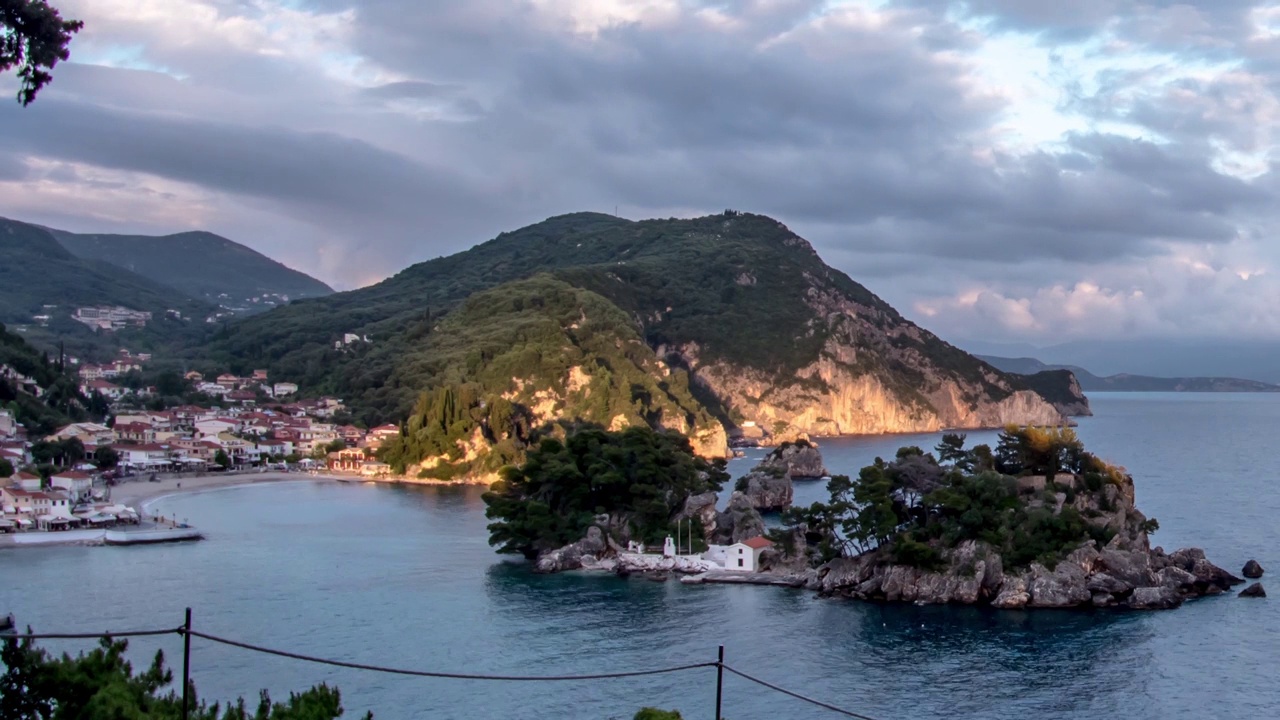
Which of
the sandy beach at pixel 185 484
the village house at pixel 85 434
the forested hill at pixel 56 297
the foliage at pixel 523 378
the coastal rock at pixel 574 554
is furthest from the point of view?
the forested hill at pixel 56 297

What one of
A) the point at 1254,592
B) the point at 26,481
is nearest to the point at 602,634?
the point at 1254,592

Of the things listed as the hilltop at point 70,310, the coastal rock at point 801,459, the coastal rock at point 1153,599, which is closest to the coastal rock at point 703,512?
the coastal rock at point 1153,599

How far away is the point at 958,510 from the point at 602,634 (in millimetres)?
12282

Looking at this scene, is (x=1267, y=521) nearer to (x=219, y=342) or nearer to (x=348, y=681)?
(x=348, y=681)

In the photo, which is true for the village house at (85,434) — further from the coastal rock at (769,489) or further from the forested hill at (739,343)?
the coastal rock at (769,489)

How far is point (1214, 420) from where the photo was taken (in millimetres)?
155125

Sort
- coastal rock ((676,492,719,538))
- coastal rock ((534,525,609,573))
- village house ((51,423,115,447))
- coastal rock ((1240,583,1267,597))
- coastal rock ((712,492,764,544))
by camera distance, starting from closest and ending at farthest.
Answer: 1. coastal rock ((1240,583,1267,597))
2. coastal rock ((534,525,609,573))
3. coastal rock ((712,492,764,544))
4. coastal rock ((676,492,719,538))
5. village house ((51,423,115,447))

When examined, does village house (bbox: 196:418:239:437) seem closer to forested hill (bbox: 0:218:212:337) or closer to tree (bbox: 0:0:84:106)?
tree (bbox: 0:0:84:106)

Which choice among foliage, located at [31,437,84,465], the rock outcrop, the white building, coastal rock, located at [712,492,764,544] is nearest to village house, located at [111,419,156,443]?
foliage, located at [31,437,84,465]

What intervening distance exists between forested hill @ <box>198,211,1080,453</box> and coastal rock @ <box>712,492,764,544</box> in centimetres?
5263

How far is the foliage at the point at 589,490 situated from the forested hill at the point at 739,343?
5204 centimetres

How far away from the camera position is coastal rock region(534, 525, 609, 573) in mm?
40781

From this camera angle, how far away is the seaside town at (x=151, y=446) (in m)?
49.2

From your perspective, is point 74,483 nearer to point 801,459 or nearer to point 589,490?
point 589,490
